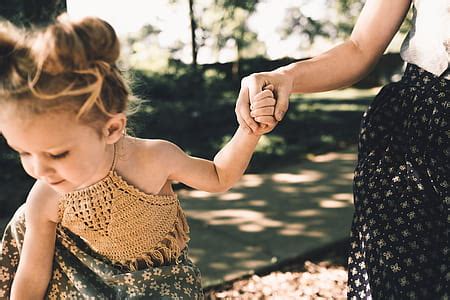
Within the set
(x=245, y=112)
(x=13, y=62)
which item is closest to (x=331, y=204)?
(x=245, y=112)

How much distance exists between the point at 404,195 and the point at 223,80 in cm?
720

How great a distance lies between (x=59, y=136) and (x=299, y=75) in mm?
827

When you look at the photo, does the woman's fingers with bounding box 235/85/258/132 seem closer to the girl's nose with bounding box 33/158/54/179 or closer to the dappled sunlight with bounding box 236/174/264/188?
the girl's nose with bounding box 33/158/54/179

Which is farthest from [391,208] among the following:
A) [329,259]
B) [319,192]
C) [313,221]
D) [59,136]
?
[319,192]

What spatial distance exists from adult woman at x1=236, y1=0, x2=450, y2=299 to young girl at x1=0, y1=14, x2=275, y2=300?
30cm

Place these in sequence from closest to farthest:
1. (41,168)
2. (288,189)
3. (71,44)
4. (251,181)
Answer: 1. (71,44)
2. (41,168)
3. (288,189)
4. (251,181)

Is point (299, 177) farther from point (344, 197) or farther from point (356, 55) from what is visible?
point (356, 55)

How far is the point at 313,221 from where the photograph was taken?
4484mm


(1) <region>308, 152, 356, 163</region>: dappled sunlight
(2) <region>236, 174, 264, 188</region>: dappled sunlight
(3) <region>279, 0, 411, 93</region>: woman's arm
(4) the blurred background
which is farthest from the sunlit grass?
(3) <region>279, 0, 411, 93</region>: woman's arm

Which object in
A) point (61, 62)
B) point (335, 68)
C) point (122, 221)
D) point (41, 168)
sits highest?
point (61, 62)

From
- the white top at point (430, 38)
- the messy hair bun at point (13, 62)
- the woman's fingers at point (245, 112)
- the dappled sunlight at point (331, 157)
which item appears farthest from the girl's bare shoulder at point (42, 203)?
the dappled sunlight at point (331, 157)

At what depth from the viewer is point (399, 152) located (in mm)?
1992

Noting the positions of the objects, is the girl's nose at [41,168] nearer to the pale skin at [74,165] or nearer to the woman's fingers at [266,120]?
the pale skin at [74,165]

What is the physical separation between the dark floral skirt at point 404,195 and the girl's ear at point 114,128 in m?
0.69
